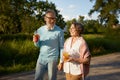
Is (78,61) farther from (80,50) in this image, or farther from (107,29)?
(107,29)

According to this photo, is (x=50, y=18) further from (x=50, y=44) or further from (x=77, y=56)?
(x=77, y=56)

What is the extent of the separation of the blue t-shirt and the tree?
25.0 meters

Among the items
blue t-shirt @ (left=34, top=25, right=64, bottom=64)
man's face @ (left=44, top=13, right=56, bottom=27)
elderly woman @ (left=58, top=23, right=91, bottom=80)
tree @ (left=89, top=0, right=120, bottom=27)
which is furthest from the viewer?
tree @ (left=89, top=0, right=120, bottom=27)

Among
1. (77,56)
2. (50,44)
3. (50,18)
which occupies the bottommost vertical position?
(77,56)

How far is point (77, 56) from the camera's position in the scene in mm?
6094

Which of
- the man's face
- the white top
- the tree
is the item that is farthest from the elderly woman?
the tree

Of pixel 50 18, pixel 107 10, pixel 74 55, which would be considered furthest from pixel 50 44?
pixel 107 10

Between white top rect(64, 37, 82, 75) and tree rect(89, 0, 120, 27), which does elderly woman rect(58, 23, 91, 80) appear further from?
tree rect(89, 0, 120, 27)

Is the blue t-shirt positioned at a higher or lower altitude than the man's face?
lower

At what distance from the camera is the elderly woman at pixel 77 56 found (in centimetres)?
603

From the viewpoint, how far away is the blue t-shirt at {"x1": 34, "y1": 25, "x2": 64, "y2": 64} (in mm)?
7051

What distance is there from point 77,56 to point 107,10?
1047 inches

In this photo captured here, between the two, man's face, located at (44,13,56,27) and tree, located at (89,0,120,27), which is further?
tree, located at (89,0,120,27)

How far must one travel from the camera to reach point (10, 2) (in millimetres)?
19844
